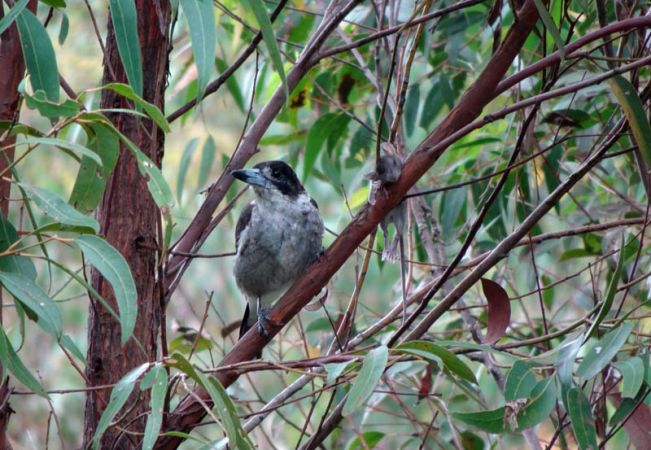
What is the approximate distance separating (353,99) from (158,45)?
1.49 metres

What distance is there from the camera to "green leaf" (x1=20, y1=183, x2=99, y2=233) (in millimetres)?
1424

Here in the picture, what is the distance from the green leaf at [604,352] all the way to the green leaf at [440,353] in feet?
0.90

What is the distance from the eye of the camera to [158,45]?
2070 mm

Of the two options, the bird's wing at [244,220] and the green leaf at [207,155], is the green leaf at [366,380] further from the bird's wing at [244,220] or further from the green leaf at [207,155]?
the bird's wing at [244,220]

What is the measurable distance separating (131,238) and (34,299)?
1.85ft

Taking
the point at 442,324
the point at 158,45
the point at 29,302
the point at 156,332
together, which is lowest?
the point at 442,324

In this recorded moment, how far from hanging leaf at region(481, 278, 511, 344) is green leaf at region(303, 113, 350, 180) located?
112 cm

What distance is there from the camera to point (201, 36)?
4.59 ft

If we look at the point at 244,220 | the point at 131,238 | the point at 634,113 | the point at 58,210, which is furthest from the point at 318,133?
the point at 58,210

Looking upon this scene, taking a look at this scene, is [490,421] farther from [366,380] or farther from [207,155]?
[207,155]

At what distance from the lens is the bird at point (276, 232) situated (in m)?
3.16

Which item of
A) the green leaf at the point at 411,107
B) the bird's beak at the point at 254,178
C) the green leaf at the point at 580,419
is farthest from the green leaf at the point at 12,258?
the green leaf at the point at 411,107

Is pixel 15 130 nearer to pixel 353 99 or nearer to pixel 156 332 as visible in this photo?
pixel 156 332

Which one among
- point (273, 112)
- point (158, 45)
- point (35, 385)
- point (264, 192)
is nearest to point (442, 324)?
point (264, 192)
